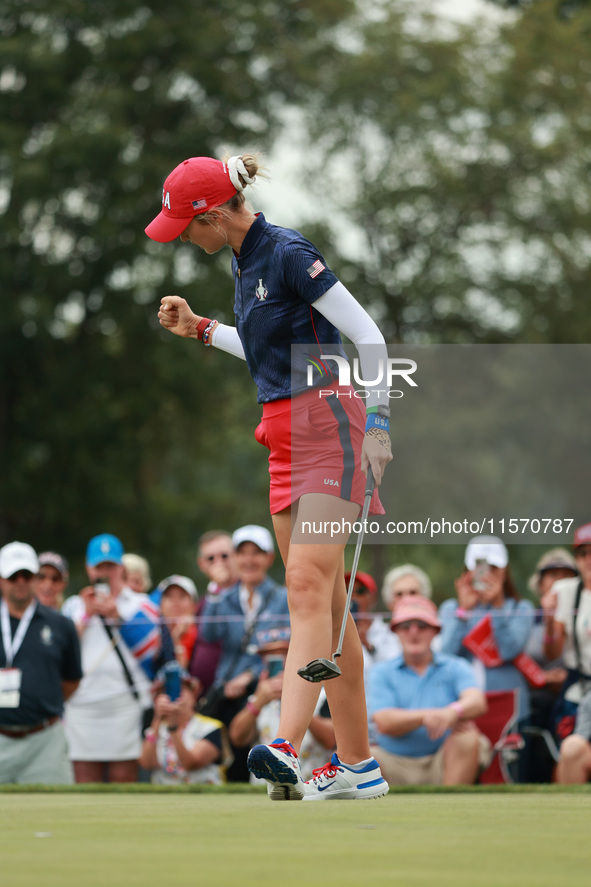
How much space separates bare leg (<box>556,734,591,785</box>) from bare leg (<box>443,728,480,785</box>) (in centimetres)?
59

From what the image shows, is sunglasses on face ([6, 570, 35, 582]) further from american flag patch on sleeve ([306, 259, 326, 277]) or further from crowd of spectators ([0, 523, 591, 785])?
american flag patch on sleeve ([306, 259, 326, 277])

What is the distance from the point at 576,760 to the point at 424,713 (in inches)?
35.8

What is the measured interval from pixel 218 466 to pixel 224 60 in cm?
808

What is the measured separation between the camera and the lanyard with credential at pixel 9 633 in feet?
26.0

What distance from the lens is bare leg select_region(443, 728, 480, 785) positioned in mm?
7516

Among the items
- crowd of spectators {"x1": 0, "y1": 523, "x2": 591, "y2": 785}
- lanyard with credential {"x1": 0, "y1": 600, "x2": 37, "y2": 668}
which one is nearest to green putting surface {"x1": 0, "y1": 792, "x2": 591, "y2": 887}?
crowd of spectators {"x1": 0, "y1": 523, "x2": 591, "y2": 785}

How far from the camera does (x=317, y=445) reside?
451 centimetres

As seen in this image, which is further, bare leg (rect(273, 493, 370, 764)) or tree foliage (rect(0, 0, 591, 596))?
tree foliage (rect(0, 0, 591, 596))

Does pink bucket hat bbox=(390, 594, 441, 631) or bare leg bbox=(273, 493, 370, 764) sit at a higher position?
pink bucket hat bbox=(390, 594, 441, 631)

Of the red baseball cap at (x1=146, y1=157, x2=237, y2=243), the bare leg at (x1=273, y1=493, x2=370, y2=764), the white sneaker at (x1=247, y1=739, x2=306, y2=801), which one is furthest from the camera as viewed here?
the red baseball cap at (x1=146, y1=157, x2=237, y2=243)

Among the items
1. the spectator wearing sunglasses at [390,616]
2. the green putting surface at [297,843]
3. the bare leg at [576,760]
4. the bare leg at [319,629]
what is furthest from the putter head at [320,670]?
the spectator wearing sunglasses at [390,616]

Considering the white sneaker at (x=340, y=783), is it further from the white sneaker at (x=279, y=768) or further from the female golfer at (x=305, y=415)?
the white sneaker at (x=279, y=768)

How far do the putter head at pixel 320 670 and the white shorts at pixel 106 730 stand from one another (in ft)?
14.8

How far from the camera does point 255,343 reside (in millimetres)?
4590
